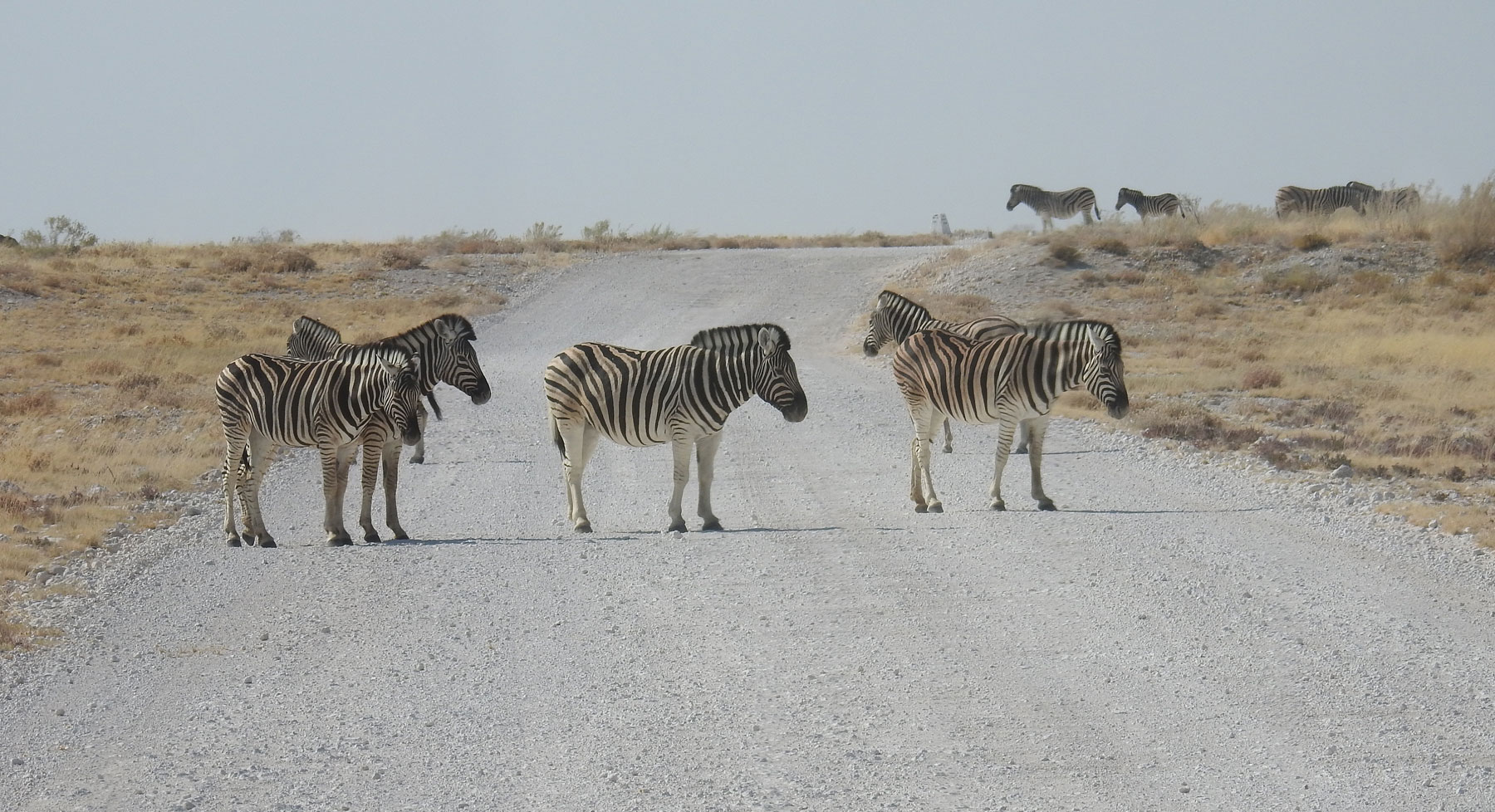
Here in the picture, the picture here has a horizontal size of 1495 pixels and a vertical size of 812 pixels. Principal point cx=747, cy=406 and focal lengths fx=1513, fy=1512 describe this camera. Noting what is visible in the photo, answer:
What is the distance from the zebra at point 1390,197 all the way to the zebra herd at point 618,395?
3587 centimetres

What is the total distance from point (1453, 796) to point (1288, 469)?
32.4ft

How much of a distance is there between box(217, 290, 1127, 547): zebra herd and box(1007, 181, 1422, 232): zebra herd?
35403 millimetres

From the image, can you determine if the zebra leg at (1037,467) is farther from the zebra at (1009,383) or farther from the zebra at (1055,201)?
the zebra at (1055,201)

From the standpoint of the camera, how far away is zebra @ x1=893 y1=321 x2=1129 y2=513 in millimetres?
13789

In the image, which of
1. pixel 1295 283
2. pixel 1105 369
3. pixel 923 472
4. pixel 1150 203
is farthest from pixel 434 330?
pixel 1150 203

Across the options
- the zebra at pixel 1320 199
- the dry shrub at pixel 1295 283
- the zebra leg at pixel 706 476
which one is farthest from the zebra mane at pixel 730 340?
the zebra at pixel 1320 199

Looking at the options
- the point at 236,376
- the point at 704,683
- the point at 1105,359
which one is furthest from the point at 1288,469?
the point at 236,376

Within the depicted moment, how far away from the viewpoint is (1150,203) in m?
50.9

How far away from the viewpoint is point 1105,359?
45.1 ft

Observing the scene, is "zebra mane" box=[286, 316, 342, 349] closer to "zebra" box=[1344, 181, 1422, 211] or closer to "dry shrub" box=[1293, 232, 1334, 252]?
"dry shrub" box=[1293, 232, 1334, 252]

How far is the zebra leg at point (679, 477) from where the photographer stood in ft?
42.6

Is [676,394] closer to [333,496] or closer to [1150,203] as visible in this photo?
[333,496]

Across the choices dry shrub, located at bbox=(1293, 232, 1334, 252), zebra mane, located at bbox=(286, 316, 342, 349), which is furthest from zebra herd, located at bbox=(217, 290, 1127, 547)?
dry shrub, located at bbox=(1293, 232, 1334, 252)

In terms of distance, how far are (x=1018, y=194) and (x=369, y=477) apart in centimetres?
3888
